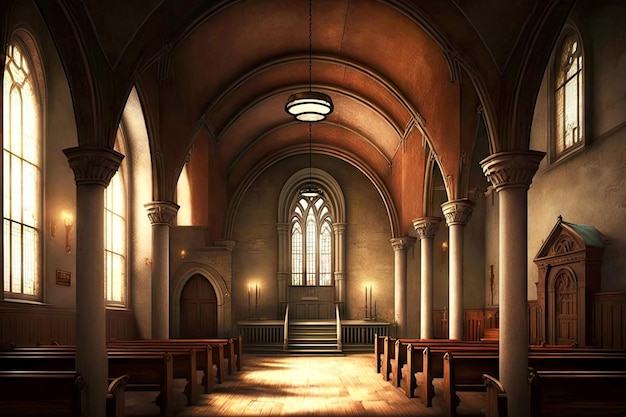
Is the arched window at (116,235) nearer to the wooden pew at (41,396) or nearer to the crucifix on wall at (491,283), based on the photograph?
the wooden pew at (41,396)

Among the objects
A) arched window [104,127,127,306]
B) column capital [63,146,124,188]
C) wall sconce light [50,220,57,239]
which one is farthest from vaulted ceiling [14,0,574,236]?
arched window [104,127,127,306]

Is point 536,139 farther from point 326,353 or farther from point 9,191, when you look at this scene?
point 9,191

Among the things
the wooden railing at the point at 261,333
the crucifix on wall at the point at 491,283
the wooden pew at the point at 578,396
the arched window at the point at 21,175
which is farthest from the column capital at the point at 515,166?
the wooden railing at the point at 261,333

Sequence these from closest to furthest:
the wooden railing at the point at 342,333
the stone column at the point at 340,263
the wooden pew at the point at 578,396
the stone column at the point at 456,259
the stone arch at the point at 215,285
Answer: the wooden pew at the point at 578,396, the stone column at the point at 456,259, the stone arch at the point at 215,285, the wooden railing at the point at 342,333, the stone column at the point at 340,263

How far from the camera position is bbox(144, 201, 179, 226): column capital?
13.4 metres

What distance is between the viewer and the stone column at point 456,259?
1310 centimetres

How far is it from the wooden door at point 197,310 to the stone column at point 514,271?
41.8ft

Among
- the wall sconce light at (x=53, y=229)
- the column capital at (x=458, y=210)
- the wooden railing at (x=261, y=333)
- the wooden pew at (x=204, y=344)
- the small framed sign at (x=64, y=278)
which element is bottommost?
the wooden railing at (x=261, y=333)

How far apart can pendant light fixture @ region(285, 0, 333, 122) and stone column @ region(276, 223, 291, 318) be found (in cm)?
1007

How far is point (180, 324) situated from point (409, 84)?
401 inches

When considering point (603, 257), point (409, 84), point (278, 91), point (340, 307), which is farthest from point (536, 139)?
point (340, 307)

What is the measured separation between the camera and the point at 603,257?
1168cm

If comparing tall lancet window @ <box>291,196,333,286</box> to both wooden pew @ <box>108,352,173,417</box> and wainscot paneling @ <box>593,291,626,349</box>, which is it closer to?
wainscot paneling @ <box>593,291,626,349</box>

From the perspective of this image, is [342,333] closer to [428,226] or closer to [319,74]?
[428,226]
